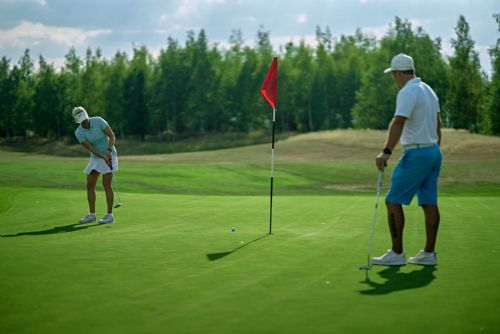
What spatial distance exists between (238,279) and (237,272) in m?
0.41

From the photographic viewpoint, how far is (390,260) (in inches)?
344

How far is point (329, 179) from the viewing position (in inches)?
1604

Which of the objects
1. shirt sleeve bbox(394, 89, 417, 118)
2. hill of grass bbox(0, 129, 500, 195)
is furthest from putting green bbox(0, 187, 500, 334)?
hill of grass bbox(0, 129, 500, 195)

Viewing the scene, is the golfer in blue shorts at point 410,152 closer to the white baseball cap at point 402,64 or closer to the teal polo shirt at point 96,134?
the white baseball cap at point 402,64

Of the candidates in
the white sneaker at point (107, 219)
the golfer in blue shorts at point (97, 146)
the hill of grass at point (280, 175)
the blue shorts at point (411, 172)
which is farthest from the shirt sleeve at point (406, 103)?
the hill of grass at point (280, 175)

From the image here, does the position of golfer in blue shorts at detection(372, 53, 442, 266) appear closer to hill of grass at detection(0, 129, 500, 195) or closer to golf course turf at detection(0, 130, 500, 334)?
golf course turf at detection(0, 130, 500, 334)

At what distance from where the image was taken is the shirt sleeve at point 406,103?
8.61 metres

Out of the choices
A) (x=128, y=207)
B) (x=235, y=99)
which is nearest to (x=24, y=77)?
(x=235, y=99)

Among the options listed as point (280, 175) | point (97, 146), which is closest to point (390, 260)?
point (97, 146)

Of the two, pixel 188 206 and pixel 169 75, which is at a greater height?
pixel 169 75

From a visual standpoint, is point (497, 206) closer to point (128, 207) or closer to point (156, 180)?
point (128, 207)

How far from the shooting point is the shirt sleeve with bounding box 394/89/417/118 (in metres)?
8.61

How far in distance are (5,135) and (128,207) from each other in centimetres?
11094

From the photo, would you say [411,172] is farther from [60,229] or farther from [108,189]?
[108,189]
